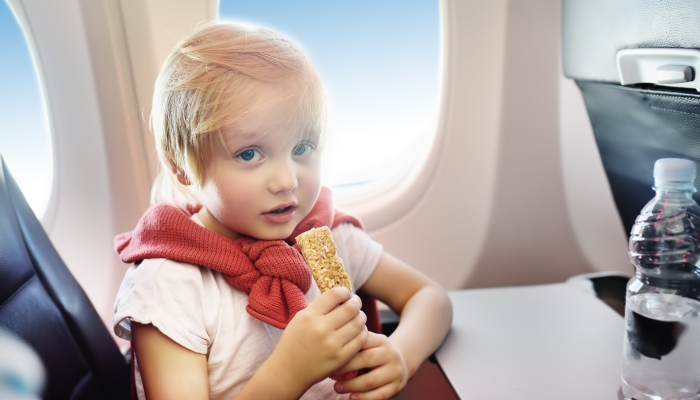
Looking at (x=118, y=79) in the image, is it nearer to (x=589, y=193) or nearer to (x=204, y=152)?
(x=204, y=152)

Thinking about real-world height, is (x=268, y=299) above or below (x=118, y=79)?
below

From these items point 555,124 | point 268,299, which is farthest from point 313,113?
point 555,124

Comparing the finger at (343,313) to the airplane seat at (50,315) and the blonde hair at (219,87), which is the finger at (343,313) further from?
the airplane seat at (50,315)

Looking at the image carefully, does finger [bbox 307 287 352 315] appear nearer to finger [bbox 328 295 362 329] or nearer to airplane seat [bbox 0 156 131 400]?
finger [bbox 328 295 362 329]

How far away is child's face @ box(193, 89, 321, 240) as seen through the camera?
37.4 inches

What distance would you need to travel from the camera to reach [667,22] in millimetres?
905

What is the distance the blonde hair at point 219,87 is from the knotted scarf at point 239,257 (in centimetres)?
10

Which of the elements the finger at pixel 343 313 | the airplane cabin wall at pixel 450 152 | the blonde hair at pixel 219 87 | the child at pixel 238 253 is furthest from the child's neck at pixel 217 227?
the airplane cabin wall at pixel 450 152

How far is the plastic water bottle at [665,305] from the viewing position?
3.38 ft

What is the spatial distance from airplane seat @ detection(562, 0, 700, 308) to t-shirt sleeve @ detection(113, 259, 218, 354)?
2.77 ft

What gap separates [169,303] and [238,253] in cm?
14

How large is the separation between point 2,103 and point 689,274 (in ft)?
4.91

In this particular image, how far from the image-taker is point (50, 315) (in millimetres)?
→ 1020

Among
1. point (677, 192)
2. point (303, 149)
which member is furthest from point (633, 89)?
point (303, 149)
